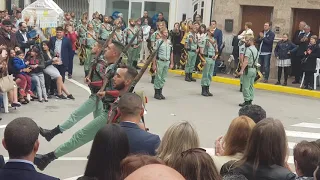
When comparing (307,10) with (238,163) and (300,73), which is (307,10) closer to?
(300,73)

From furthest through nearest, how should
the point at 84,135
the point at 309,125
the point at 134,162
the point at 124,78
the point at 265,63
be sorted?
1. the point at 265,63
2. the point at 309,125
3. the point at 84,135
4. the point at 124,78
5. the point at 134,162

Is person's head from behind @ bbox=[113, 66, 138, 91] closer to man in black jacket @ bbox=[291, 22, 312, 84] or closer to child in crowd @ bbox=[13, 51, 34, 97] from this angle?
child in crowd @ bbox=[13, 51, 34, 97]

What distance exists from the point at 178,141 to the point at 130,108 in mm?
1093

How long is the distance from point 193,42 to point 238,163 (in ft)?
43.5

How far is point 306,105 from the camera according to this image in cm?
1534

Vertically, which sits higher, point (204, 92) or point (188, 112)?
point (204, 92)

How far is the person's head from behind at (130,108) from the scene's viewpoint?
550cm

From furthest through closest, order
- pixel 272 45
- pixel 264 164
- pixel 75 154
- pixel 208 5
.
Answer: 1. pixel 208 5
2. pixel 272 45
3. pixel 75 154
4. pixel 264 164

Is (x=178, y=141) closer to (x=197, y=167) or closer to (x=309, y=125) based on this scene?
(x=197, y=167)

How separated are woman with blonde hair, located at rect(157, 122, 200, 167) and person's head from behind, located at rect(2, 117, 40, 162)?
1038 mm

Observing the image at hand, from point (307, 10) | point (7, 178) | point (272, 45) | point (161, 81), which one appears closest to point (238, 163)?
point (7, 178)

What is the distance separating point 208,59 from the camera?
15.9 metres

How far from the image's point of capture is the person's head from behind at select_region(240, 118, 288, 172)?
4352 mm

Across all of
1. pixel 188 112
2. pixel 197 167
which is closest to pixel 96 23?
pixel 188 112
